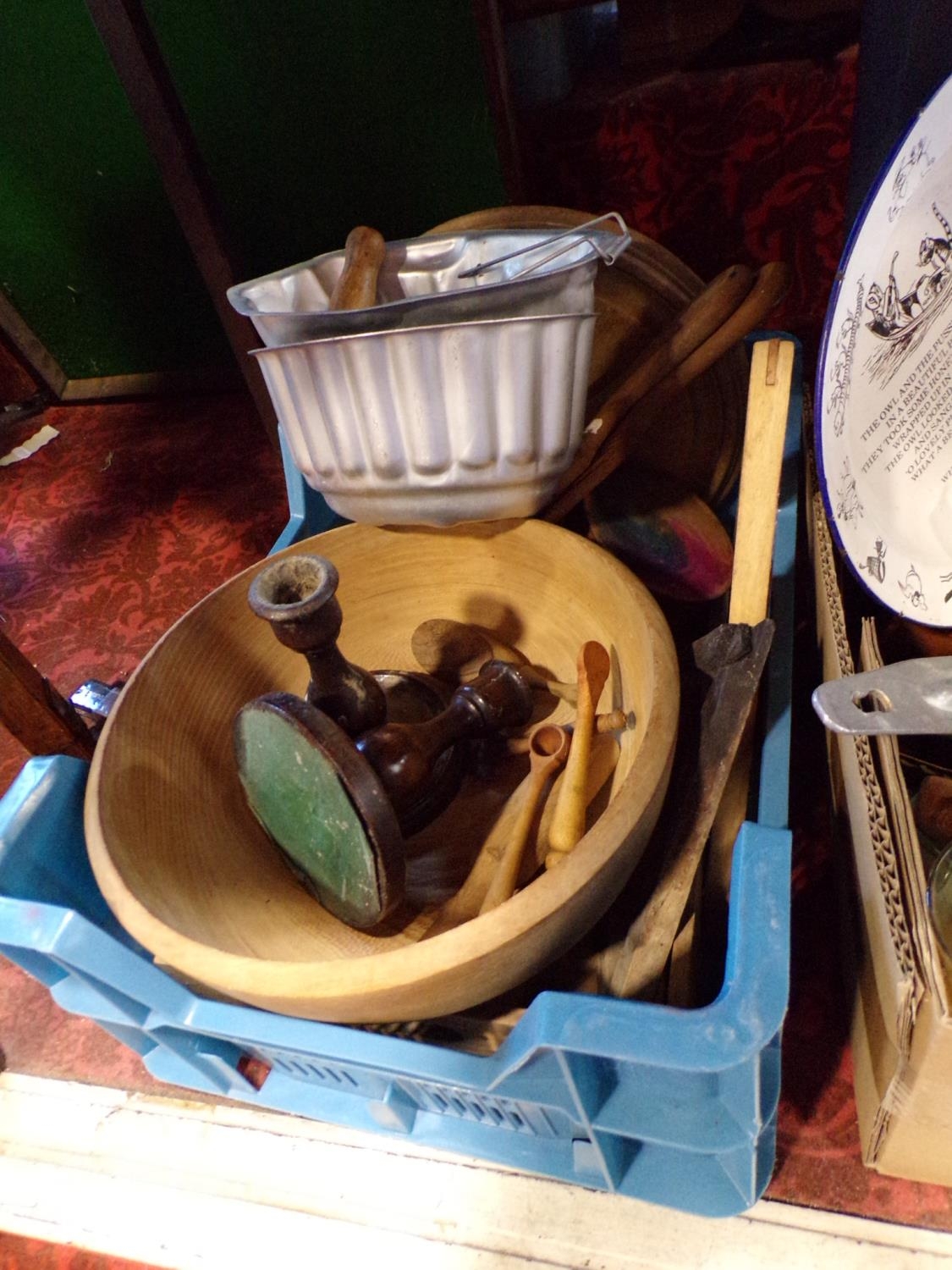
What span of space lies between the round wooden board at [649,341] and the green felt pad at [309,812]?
1.10 feet

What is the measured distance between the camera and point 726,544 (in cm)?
61

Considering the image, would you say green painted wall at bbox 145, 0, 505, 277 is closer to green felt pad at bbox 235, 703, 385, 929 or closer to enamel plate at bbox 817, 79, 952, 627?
enamel plate at bbox 817, 79, 952, 627

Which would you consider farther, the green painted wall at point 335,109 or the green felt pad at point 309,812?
the green painted wall at point 335,109

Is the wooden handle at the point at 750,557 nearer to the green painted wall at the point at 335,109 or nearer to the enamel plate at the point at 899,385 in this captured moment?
the enamel plate at the point at 899,385

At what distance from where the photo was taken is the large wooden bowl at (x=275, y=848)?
0.37 meters

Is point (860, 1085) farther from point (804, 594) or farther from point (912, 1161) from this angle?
point (804, 594)

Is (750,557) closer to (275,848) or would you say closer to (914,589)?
(914,589)

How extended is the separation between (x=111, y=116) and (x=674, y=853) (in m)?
1.22

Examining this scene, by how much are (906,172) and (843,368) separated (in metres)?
0.11

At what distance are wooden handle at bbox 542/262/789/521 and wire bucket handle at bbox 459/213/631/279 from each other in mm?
97

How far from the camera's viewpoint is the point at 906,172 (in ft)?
1.50

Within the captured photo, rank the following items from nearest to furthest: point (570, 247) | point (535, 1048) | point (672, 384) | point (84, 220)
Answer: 1. point (535, 1048)
2. point (570, 247)
3. point (672, 384)
4. point (84, 220)

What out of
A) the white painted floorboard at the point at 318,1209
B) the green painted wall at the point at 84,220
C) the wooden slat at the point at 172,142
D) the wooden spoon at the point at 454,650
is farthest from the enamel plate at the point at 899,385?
the green painted wall at the point at 84,220

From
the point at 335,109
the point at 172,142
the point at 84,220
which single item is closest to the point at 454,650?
the point at 172,142
